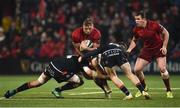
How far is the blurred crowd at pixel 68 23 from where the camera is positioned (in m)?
26.2

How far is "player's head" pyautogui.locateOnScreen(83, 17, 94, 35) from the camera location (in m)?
15.0

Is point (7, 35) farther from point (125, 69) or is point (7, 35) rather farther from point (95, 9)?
point (125, 69)

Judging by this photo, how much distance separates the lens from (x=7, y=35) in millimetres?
28422

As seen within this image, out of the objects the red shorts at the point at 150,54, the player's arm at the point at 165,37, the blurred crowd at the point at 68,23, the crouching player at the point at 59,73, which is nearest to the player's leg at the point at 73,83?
the crouching player at the point at 59,73

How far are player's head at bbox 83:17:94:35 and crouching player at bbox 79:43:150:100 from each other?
793mm

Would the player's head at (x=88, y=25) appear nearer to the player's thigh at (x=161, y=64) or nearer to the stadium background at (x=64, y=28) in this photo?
the player's thigh at (x=161, y=64)

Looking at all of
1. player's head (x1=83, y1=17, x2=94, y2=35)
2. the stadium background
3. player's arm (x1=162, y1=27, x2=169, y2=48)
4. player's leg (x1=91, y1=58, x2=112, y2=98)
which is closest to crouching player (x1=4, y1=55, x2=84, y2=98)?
player's leg (x1=91, y1=58, x2=112, y2=98)

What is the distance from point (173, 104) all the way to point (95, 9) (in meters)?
14.9

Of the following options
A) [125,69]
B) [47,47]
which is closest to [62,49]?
[47,47]

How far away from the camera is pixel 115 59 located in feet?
47.1

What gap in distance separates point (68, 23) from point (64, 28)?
0.43 metres

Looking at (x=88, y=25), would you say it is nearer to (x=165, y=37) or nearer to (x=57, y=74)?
(x=57, y=74)

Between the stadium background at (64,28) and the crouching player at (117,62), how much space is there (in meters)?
11.3

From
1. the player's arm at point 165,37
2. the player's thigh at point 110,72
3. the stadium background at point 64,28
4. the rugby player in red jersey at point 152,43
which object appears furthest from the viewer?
the stadium background at point 64,28
